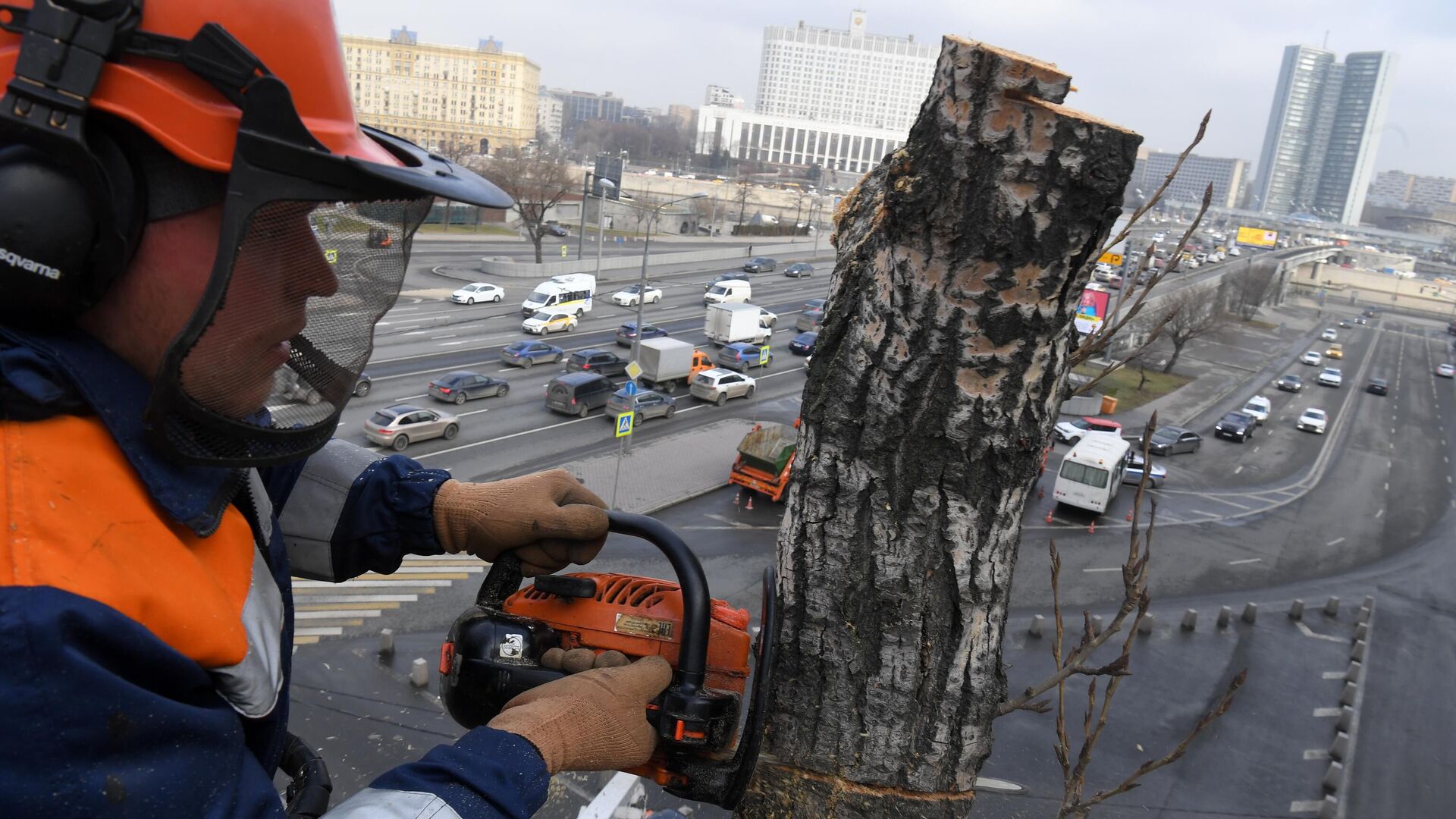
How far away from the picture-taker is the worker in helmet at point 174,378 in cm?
126

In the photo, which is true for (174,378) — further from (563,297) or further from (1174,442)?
(563,297)

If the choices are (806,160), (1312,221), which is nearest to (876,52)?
(806,160)

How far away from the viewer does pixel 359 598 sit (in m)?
12.8

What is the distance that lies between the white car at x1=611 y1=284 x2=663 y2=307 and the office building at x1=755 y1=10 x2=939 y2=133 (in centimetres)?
12854

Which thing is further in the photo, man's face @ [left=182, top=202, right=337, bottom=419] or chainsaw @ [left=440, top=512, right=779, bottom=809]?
chainsaw @ [left=440, top=512, right=779, bottom=809]

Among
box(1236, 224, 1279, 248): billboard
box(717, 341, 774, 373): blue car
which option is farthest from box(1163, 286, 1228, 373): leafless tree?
box(1236, 224, 1279, 248): billboard

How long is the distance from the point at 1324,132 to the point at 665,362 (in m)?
185

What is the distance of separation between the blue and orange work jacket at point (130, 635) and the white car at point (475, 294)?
33.7 meters

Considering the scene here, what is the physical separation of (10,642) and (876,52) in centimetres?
17849

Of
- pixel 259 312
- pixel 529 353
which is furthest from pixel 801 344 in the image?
pixel 259 312

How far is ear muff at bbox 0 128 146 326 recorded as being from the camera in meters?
1.33

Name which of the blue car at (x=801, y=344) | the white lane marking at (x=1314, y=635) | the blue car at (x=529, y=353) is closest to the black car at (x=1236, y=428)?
the blue car at (x=801, y=344)

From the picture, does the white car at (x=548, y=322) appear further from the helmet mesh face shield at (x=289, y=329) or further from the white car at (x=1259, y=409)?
the helmet mesh face shield at (x=289, y=329)

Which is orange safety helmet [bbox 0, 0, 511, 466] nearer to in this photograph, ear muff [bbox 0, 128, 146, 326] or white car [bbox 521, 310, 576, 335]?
ear muff [bbox 0, 128, 146, 326]
